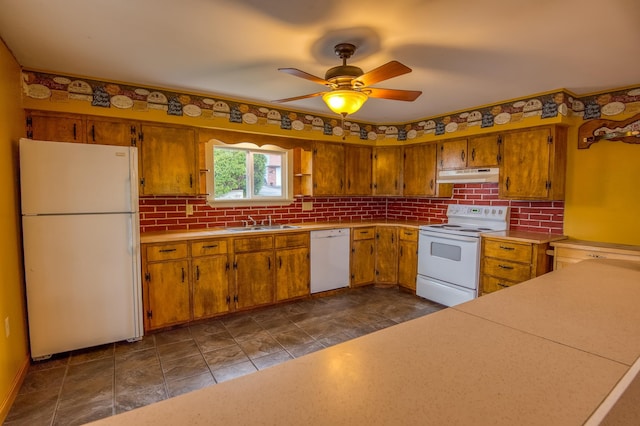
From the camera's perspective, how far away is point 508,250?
10.8ft

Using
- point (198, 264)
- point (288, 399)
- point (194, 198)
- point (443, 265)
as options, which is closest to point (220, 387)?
A: point (288, 399)

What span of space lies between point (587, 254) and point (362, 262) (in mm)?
2387

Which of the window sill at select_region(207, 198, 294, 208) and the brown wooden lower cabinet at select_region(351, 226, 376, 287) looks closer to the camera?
the window sill at select_region(207, 198, 294, 208)

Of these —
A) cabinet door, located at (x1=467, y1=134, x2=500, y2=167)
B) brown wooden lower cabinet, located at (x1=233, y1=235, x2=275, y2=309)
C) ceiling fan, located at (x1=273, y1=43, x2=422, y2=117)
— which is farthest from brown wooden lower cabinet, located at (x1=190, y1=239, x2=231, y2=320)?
cabinet door, located at (x1=467, y1=134, x2=500, y2=167)

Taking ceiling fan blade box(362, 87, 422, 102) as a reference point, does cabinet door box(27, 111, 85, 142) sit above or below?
below

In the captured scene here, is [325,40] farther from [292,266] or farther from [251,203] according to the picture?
[292,266]

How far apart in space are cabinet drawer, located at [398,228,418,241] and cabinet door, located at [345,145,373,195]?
2.57 ft

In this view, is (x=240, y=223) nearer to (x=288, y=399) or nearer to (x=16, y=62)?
(x=16, y=62)

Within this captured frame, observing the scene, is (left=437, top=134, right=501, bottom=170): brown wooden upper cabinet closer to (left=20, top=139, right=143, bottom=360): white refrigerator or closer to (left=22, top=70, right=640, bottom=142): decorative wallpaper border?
(left=22, top=70, right=640, bottom=142): decorative wallpaper border

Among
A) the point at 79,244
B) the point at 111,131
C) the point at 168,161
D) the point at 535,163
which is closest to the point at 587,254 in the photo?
the point at 535,163

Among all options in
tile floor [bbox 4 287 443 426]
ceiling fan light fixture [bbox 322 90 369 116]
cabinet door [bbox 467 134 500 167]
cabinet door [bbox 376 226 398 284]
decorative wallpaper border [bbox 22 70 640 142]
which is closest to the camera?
tile floor [bbox 4 287 443 426]

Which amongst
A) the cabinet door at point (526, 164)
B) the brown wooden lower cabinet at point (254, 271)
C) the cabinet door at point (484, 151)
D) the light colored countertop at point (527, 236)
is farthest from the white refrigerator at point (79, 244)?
the cabinet door at point (526, 164)

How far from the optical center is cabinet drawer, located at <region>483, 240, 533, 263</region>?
3.15 metres

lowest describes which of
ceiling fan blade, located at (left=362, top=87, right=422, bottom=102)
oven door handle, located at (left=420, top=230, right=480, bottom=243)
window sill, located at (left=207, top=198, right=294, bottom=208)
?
oven door handle, located at (left=420, top=230, right=480, bottom=243)
